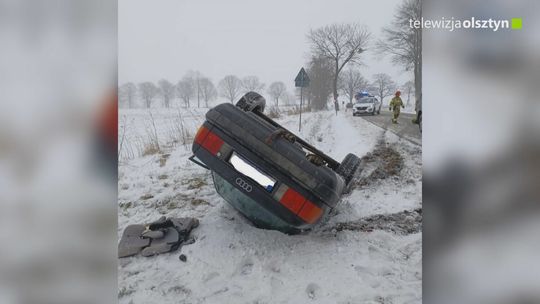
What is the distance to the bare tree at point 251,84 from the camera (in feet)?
5.37

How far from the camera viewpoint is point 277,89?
1773 mm

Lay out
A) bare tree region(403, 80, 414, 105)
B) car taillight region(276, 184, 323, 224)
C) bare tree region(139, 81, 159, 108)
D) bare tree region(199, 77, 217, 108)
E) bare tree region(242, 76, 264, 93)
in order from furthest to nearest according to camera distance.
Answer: bare tree region(242, 76, 264, 93) → bare tree region(199, 77, 217, 108) → bare tree region(139, 81, 159, 108) → bare tree region(403, 80, 414, 105) → car taillight region(276, 184, 323, 224)

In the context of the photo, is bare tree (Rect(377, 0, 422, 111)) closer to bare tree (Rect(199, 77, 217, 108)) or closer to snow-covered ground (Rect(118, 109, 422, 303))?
snow-covered ground (Rect(118, 109, 422, 303))

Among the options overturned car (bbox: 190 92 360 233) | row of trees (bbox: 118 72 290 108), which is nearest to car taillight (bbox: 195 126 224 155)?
overturned car (bbox: 190 92 360 233)

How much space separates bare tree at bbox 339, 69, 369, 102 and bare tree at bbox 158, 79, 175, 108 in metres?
0.92

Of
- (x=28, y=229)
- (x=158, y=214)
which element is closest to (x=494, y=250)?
(x=158, y=214)

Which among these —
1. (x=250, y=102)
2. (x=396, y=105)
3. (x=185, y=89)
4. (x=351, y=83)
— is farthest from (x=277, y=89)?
(x=396, y=105)

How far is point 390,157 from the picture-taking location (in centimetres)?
171

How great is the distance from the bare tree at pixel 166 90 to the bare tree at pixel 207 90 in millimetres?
150

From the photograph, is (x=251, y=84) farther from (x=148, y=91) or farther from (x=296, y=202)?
(x=296, y=202)

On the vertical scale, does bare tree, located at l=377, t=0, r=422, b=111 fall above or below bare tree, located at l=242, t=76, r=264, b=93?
above

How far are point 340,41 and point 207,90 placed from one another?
0.70 m

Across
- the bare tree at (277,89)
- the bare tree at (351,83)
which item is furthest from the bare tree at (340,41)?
the bare tree at (277,89)

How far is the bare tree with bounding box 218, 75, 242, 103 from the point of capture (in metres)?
1.58
